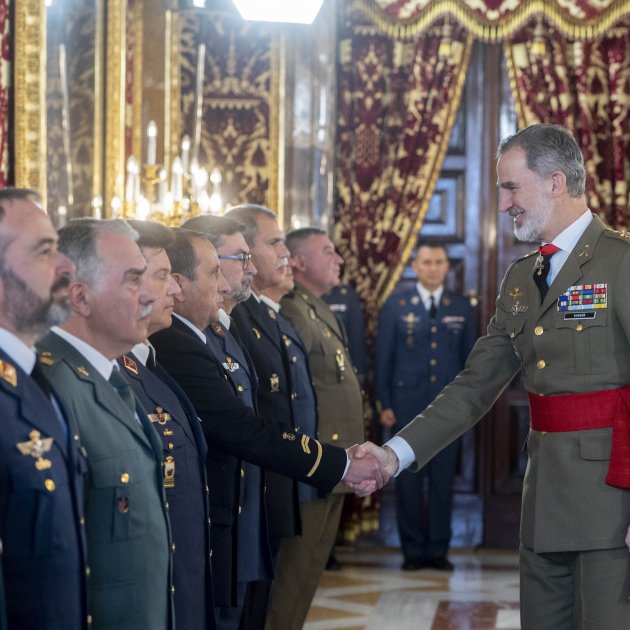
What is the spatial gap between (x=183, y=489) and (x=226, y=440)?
440mm

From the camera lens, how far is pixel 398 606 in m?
6.12

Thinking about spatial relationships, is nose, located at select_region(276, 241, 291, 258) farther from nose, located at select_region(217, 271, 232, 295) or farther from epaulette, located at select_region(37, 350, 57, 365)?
epaulette, located at select_region(37, 350, 57, 365)

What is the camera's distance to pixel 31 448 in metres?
2.15

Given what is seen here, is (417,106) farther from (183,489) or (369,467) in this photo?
(183,489)

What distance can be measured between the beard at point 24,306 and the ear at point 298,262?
3360 millimetres

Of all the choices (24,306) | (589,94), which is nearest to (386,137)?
(589,94)

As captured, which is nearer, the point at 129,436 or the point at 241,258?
the point at 129,436

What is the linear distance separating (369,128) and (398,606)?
2.89m

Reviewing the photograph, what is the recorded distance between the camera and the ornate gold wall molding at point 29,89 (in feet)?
13.9

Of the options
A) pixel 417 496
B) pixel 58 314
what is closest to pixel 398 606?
pixel 417 496

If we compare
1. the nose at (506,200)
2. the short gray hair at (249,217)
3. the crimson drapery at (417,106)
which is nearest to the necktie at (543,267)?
the nose at (506,200)

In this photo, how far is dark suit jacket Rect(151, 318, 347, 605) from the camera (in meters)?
3.41

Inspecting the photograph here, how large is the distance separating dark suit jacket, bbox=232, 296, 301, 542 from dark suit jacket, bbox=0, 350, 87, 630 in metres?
2.09

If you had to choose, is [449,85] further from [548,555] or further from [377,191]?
[548,555]
